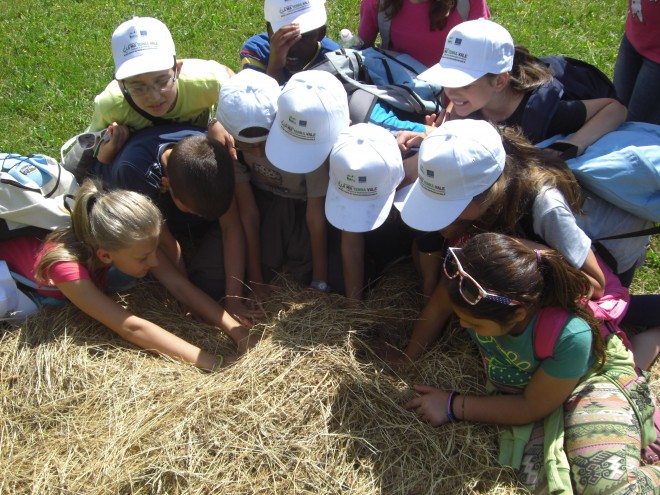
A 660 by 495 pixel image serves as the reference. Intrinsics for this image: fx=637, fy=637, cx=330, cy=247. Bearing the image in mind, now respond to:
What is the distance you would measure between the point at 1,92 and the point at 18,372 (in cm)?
343

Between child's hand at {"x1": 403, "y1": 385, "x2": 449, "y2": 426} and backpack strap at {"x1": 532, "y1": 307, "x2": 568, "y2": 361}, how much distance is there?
512 mm

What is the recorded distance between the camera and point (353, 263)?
3430 millimetres

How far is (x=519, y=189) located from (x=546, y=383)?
82 cm

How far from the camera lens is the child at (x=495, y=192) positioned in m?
2.63

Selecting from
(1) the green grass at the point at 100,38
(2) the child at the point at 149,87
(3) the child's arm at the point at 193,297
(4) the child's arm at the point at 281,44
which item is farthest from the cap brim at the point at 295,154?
(1) the green grass at the point at 100,38

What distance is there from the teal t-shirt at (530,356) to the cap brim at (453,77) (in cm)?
119

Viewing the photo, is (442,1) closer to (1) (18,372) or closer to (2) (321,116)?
(2) (321,116)

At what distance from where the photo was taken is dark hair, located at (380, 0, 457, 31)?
385 centimetres

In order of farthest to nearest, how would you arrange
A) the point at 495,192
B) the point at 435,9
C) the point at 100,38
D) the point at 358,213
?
1. the point at 100,38
2. the point at 435,9
3. the point at 358,213
4. the point at 495,192

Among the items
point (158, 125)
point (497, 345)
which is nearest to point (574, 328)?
point (497, 345)

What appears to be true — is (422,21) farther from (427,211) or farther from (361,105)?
(427,211)

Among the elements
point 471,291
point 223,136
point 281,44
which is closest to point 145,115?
point 223,136

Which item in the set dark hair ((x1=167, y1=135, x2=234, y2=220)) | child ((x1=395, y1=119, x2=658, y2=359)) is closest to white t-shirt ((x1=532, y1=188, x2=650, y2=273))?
child ((x1=395, y1=119, x2=658, y2=359))

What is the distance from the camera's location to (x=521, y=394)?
2.81m
